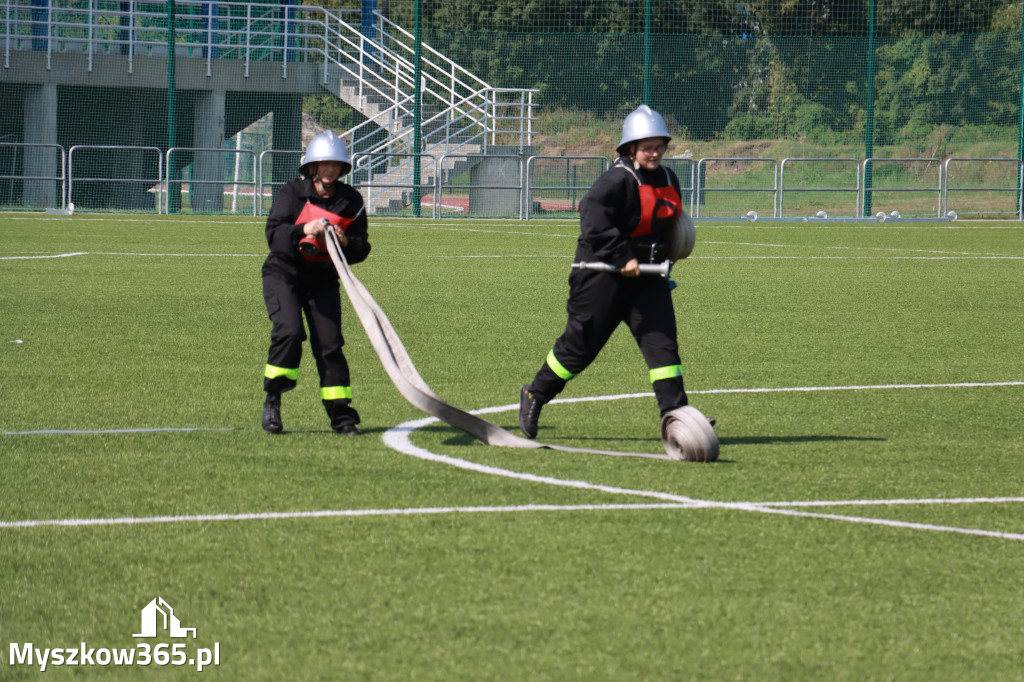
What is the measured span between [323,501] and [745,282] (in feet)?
34.9

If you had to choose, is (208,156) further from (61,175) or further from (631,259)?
(631,259)

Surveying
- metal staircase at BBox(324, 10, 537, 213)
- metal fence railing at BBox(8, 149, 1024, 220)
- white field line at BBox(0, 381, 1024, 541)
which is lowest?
white field line at BBox(0, 381, 1024, 541)

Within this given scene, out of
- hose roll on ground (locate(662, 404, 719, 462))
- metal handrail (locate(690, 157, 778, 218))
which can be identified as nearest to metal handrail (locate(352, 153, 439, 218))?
metal handrail (locate(690, 157, 778, 218))

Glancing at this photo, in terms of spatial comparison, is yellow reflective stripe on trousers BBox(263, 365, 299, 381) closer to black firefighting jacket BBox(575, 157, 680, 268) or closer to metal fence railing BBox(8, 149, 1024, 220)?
black firefighting jacket BBox(575, 157, 680, 268)

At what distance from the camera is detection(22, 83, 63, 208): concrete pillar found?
30172 millimetres

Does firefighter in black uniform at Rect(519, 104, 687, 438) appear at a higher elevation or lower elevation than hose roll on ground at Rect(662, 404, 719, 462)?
higher

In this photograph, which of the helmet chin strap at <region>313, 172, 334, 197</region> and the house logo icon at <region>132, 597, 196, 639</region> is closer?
the house logo icon at <region>132, 597, 196, 639</region>

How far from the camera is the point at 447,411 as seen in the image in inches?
257

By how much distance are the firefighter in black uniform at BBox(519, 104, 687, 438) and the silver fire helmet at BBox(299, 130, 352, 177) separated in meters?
1.14

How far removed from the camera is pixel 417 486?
18.2 feet

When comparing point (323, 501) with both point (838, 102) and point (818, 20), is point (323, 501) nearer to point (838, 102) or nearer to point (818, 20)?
point (838, 102)

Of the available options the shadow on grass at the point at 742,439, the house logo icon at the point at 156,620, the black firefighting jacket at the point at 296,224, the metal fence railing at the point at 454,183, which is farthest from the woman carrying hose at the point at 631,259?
the metal fence railing at the point at 454,183

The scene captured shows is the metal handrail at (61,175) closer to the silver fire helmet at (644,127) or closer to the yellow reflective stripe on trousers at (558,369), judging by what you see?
the yellow reflective stripe on trousers at (558,369)

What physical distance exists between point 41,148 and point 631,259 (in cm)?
2687
